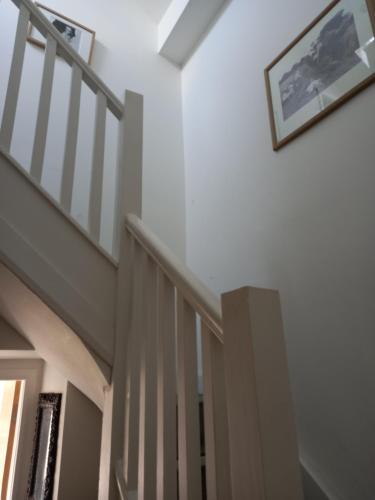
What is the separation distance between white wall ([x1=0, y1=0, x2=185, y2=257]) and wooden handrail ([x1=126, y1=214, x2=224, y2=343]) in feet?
3.52

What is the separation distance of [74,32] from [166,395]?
261cm

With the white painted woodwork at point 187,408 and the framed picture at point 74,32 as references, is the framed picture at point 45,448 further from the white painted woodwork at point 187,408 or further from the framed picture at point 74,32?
the framed picture at point 74,32

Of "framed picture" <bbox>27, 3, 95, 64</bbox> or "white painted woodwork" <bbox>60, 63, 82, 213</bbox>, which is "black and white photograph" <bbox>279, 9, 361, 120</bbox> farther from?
"framed picture" <bbox>27, 3, 95, 64</bbox>

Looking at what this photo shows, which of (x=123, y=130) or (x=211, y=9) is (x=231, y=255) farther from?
(x=211, y=9)

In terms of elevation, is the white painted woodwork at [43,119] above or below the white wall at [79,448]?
above

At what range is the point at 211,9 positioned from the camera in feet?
8.37

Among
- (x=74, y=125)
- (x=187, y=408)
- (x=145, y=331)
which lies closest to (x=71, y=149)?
(x=74, y=125)

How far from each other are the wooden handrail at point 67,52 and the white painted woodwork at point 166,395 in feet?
2.65

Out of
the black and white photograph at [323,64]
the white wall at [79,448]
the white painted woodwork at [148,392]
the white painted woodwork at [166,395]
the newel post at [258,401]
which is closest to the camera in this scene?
the newel post at [258,401]

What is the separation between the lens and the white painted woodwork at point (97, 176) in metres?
1.28

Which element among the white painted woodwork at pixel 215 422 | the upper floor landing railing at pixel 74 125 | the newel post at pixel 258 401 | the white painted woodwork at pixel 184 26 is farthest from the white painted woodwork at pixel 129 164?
the white painted woodwork at pixel 184 26

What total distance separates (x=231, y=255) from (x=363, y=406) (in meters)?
0.99

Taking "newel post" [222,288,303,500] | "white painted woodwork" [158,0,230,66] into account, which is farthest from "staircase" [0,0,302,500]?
"white painted woodwork" [158,0,230,66]

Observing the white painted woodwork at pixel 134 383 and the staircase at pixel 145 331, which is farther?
the white painted woodwork at pixel 134 383
